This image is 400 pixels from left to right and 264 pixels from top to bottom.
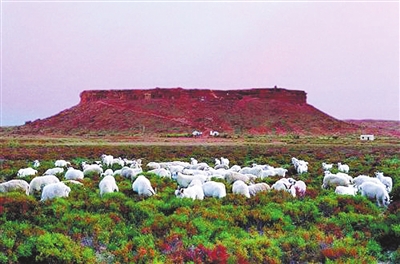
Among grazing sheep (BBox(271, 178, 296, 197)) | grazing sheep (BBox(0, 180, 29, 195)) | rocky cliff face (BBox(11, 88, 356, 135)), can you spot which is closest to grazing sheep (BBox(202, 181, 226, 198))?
grazing sheep (BBox(271, 178, 296, 197))

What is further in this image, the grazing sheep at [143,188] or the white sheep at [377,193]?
the grazing sheep at [143,188]

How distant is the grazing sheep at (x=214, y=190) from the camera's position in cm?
1326

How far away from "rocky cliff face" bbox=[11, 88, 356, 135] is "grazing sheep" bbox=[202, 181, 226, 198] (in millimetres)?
85179

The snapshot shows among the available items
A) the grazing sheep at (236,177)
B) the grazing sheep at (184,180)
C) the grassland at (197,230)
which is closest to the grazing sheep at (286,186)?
the grassland at (197,230)

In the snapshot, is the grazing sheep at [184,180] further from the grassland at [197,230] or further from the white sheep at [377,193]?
the white sheep at [377,193]

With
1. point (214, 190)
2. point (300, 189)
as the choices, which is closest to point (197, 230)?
point (214, 190)

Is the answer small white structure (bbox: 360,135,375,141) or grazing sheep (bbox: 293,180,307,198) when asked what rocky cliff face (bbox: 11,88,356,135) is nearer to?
small white structure (bbox: 360,135,375,141)

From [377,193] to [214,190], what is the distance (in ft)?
15.7

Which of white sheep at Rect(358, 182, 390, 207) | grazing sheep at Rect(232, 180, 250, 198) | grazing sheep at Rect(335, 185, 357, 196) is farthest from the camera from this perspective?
grazing sheep at Rect(335, 185, 357, 196)

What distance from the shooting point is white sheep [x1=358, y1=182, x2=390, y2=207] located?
13.2 meters

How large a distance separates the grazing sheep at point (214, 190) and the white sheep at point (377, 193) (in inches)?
167

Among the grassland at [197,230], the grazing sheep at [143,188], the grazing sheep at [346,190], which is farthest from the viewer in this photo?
the grazing sheep at [346,190]

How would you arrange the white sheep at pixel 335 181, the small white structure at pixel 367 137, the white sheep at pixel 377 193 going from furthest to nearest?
1. the small white structure at pixel 367 137
2. the white sheep at pixel 335 181
3. the white sheep at pixel 377 193

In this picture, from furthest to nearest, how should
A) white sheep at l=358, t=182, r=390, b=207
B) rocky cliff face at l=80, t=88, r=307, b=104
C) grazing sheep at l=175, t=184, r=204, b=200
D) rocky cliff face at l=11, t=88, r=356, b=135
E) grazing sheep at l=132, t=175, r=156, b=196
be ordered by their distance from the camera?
rocky cliff face at l=80, t=88, r=307, b=104, rocky cliff face at l=11, t=88, r=356, b=135, grazing sheep at l=132, t=175, r=156, b=196, white sheep at l=358, t=182, r=390, b=207, grazing sheep at l=175, t=184, r=204, b=200
